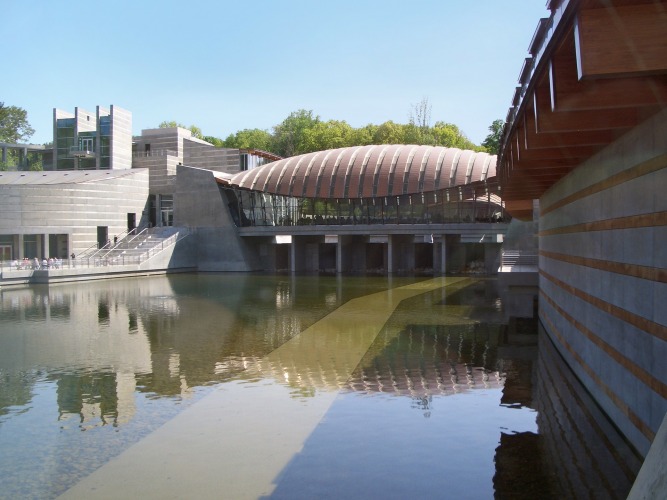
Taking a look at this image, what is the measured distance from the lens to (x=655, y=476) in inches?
173

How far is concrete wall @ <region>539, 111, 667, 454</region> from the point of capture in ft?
27.5

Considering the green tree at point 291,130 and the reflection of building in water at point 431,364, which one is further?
the green tree at point 291,130

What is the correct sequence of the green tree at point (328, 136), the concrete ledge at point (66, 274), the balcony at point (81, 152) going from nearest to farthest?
the concrete ledge at point (66, 274)
the balcony at point (81, 152)
the green tree at point (328, 136)

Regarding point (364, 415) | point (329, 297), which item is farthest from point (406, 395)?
point (329, 297)

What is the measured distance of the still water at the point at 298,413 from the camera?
8453 millimetres

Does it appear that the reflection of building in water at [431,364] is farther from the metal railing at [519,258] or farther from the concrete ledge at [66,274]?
the concrete ledge at [66,274]

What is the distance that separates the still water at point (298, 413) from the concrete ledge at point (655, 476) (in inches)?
140

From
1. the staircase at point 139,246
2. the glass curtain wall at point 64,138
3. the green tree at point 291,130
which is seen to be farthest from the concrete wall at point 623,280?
the green tree at point 291,130

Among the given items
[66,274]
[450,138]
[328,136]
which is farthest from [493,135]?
[66,274]

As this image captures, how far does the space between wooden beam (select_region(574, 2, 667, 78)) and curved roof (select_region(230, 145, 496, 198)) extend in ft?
153

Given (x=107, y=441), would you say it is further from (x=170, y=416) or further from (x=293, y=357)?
(x=293, y=357)

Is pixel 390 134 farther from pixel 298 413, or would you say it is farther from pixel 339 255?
pixel 298 413

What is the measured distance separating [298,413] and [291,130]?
10095 centimetres

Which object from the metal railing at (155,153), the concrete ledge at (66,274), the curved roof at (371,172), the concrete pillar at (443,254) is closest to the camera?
the concrete ledge at (66,274)
